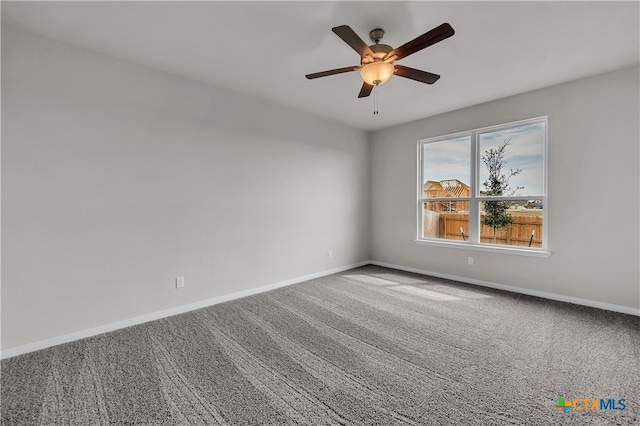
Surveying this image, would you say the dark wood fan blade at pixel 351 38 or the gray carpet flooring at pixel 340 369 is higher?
the dark wood fan blade at pixel 351 38

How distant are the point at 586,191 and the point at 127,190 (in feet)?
16.2

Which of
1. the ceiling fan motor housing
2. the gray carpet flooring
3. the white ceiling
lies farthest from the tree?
the ceiling fan motor housing

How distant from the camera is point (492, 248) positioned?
Answer: 3818 millimetres

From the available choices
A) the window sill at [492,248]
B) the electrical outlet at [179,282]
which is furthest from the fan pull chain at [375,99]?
the electrical outlet at [179,282]

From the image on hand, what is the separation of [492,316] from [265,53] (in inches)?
138

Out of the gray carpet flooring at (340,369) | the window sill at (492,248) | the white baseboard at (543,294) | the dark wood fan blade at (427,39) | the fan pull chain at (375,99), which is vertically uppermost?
the fan pull chain at (375,99)

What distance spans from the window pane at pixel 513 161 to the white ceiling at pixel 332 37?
66 cm

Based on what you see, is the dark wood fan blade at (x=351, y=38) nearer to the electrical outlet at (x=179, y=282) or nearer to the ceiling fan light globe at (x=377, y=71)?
the ceiling fan light globe at (x=377, y=71)

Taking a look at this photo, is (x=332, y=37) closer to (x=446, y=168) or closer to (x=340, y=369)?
(x=340, y=369)

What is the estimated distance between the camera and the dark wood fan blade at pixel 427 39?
5.73 ft

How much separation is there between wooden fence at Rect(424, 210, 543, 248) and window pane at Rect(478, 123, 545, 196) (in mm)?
381

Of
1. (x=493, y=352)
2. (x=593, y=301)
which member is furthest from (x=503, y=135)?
(x=493, y=352)

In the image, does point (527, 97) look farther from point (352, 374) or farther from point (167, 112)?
point (167, 112)

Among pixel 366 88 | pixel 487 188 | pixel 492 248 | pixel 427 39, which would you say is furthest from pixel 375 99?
pixel 492 248
